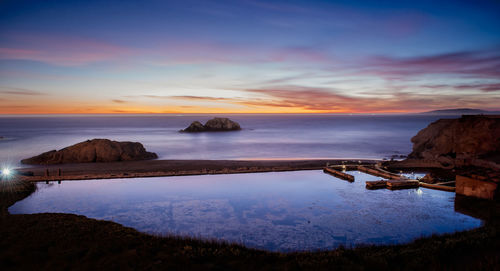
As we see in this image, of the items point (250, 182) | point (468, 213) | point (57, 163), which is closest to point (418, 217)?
point (468, 213)

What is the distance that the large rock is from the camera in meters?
32.2

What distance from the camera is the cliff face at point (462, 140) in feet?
99.2

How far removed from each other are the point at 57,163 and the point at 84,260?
86.0 ft

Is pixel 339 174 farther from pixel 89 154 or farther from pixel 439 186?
pixel 89 154

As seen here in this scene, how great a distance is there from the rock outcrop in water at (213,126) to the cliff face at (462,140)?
6463cm

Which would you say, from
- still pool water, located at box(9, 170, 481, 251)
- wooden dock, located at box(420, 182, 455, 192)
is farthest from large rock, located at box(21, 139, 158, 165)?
wooden dock, located at box(420, 182, 455, 192)

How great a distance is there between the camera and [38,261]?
9.83m

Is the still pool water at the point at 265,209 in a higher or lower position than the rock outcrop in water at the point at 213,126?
lower

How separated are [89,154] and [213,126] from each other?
6187cm

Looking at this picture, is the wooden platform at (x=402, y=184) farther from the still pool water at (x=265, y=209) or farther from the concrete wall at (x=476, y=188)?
the concrete wall at (x=476, y=188)

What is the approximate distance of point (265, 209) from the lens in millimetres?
17922

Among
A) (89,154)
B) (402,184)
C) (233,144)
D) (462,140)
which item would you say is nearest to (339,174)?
(402,184)

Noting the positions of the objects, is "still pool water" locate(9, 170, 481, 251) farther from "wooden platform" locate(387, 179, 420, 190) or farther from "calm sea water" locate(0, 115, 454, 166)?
"calm sea water" locate(0, 115, 454, 166)

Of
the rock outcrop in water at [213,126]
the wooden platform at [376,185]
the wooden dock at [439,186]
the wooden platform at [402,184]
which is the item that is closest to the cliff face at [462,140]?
the wooden dock at [439,186]
